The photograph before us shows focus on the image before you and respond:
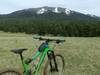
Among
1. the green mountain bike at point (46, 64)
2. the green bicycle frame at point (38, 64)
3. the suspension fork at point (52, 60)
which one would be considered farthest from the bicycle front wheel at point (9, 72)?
the suspension fork at point (52, 60)

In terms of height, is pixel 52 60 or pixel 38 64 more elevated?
pixel 38 64

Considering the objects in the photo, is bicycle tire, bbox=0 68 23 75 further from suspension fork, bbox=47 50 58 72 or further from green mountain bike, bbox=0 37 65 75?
suspension fork, bbox=47 50 58 72

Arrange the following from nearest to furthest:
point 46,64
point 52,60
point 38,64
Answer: point 38,64 < point 46,64 < point 52,60

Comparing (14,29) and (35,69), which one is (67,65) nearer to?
(35,69)

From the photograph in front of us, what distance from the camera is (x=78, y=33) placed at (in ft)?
255

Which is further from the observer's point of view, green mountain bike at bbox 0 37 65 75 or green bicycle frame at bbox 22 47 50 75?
green bicycle frame at bbox 22 47 50 75

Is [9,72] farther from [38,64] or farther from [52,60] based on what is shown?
[52,60]

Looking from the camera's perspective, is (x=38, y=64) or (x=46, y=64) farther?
(x=46, y=64)

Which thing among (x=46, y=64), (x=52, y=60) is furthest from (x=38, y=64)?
(x=52, y=60)

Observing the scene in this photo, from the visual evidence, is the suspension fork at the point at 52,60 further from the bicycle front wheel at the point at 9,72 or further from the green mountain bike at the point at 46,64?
the bicycle front wheel at the point at 9,72

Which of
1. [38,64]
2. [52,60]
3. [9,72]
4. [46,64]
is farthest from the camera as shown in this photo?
[52,60]

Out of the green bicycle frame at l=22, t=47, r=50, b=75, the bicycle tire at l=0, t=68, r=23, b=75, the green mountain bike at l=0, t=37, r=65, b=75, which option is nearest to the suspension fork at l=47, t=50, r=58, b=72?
the green mountain bike at l=0, t=37, r=65, b=75

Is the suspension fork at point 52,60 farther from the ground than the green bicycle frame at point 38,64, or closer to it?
closer to it

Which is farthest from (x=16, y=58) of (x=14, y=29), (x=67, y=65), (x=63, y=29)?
(x=14, y=29)
